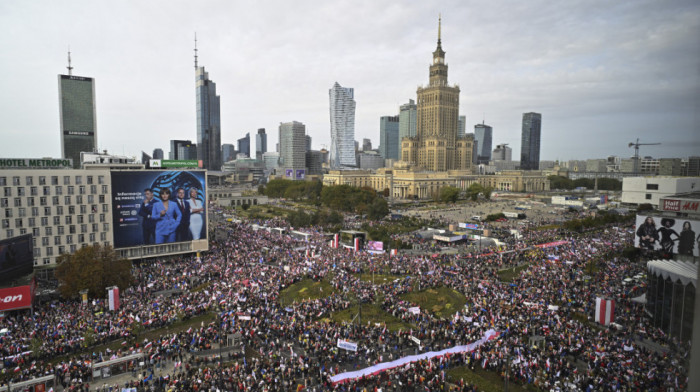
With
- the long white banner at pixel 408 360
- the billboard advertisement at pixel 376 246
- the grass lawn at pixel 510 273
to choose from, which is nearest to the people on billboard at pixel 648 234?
the grass lawn at pixel 510 273

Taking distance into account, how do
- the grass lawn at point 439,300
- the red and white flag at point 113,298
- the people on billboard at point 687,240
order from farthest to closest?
the grass lawn at point 439,300, the red and white flag at point 113,298, the people on billboard at point 687,240

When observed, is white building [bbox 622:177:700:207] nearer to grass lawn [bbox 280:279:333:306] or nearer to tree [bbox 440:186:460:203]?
tree [bbox 440:186:460:203]

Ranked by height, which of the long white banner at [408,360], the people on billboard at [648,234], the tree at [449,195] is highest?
the people on billboard at [648,234]

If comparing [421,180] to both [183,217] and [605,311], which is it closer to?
[183,217]

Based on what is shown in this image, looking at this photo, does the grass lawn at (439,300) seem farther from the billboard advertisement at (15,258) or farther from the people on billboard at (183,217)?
the billboard advertisement at (15,258)

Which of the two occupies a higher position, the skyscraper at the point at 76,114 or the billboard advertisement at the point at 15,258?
the skyscraper at the point at 76,114

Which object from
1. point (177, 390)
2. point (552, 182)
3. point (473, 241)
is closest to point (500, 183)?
point (552, 182)

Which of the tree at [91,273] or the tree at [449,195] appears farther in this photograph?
the tree at [449,195]
